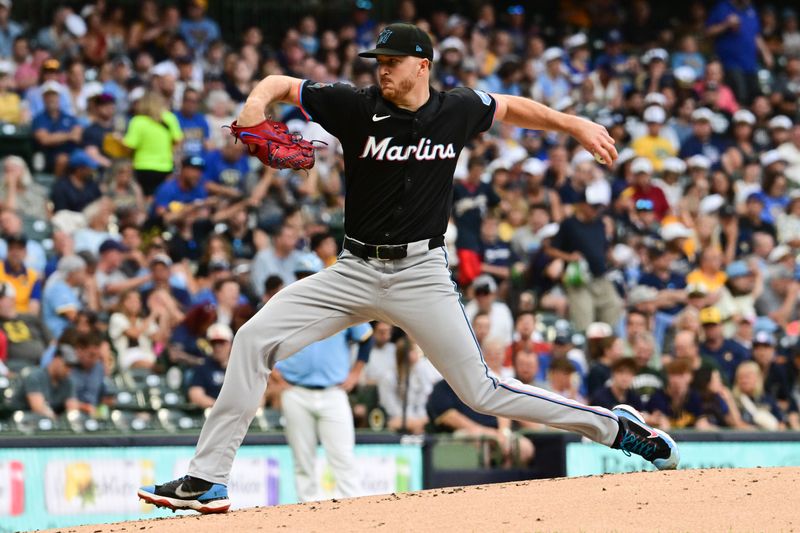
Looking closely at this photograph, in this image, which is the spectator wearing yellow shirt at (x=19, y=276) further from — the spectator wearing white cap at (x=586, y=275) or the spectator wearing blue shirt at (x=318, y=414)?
the spectator wearing white cap at (x=586, y=275)

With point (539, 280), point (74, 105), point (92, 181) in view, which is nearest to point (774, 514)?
point (539, 280)

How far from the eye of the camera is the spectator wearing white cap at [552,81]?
1662 cm

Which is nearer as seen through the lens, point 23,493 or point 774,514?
point 774,514

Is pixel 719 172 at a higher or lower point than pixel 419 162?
higher

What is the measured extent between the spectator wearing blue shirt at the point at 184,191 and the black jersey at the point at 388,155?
6.87 meters

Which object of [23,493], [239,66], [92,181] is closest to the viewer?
[23,493]

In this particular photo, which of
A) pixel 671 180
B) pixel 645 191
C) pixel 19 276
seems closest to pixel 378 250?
pixel 19 276

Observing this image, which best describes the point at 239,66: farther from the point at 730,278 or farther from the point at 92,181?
the point at 730,278

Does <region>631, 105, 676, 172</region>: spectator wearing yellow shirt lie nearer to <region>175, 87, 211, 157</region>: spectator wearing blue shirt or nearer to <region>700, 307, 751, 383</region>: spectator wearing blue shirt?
<region>700, 307, 751, 383</region>: spectator wearing blue shirt

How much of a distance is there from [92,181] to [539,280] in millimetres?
4341

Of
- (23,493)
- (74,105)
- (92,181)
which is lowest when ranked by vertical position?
A: (23,493)

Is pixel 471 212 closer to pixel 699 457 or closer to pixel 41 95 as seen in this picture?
pixel 699 457

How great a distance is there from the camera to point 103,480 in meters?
9.27

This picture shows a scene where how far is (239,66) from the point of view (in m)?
14.8
